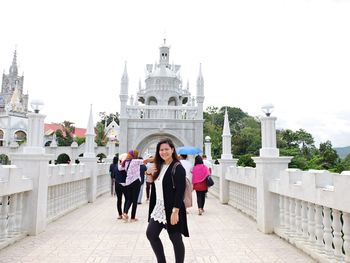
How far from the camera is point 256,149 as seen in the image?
31.2m

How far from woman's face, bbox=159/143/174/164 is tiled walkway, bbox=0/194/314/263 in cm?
173

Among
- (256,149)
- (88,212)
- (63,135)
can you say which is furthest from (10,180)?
(63,135)

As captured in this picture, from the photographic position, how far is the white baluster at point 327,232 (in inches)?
155

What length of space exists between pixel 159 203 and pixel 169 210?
0.15 meters

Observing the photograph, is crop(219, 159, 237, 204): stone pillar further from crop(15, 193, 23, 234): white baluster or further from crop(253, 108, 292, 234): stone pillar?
crop(15, 193, 23, 234): white baluster

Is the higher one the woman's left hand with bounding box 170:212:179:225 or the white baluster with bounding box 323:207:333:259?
the woman's left hand with bounding box 170:212:179:225

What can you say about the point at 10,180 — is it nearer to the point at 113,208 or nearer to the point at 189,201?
the point at 189,201

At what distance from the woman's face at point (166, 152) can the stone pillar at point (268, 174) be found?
3.24 metres

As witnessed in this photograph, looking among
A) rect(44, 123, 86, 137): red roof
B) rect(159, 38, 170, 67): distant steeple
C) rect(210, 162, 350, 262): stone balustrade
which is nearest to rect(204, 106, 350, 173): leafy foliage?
rect(159, 38, 170, 67): distant steeple

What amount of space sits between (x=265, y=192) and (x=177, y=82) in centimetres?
2514

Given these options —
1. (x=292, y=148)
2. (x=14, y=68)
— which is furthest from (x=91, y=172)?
(x=14, y=68)

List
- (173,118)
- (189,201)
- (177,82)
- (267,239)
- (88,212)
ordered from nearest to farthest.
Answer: (189,201) < (267,239) < (88,212) < (173,118) < (177,82)

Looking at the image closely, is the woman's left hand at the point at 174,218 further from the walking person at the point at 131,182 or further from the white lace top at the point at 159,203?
the walking person at the point at 131,182

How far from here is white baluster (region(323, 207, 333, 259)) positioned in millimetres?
3941
